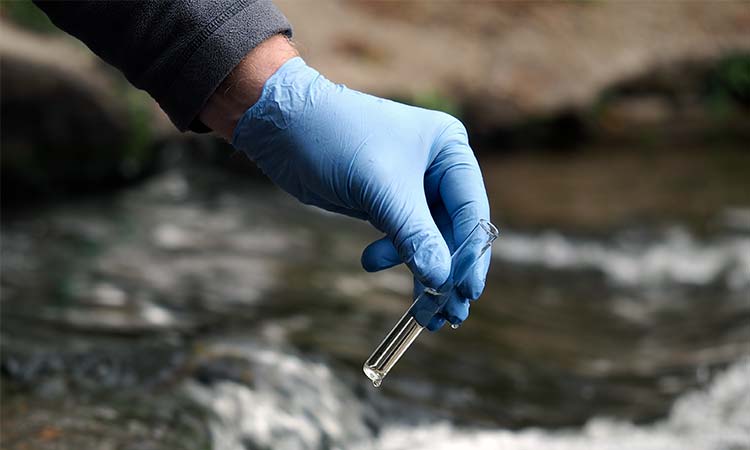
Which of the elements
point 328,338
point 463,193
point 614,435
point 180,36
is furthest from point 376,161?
point 328,338

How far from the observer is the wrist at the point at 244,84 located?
1.86m

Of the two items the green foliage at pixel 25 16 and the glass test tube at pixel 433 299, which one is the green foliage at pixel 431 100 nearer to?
the green foliage at pixel 25 16

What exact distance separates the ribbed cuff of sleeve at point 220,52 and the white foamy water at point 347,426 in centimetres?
109

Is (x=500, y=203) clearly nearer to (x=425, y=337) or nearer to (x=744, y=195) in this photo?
(x=744, y=195)

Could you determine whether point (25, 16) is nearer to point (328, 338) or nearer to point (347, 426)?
point (328, 338)

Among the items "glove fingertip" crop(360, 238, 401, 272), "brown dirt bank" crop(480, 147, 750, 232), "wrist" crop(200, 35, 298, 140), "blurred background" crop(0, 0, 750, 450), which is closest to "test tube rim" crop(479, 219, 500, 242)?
"glove fingertip" crop(360, 238, 401, 272)

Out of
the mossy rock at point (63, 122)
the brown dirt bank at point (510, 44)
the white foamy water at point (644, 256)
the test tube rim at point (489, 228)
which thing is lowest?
the mossy rock at point (63, 122)

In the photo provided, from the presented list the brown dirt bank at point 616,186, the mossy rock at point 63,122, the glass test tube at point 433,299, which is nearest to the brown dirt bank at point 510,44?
the brown dirt bank at point 616,186

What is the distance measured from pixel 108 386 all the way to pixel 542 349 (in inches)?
72.5

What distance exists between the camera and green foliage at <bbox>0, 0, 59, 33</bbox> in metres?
6.28

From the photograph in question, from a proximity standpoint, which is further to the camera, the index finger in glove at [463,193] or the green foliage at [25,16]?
the green foliage at [25,16]

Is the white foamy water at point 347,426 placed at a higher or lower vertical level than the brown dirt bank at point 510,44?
lower

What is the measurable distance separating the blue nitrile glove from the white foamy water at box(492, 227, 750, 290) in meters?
3.61

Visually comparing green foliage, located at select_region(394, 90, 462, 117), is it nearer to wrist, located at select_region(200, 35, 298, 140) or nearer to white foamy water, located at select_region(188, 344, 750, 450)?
white foamy water, located at select_region(188, 344, 750, 450)
